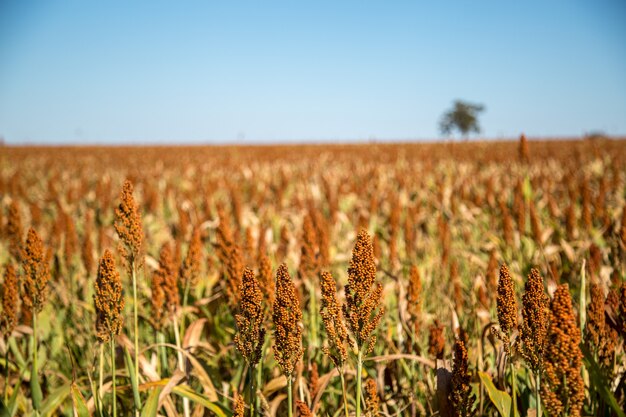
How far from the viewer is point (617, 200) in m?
5.99

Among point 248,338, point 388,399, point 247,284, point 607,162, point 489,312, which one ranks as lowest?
point 388,399

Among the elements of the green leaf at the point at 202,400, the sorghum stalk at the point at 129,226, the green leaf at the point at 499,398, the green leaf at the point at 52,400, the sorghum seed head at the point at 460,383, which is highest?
the sorghum stalk at the point at 129,226

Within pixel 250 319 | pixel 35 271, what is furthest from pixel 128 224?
pixel 250 319

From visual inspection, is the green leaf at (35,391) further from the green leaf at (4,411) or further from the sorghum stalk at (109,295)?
the sorghum stalk at (109,295)

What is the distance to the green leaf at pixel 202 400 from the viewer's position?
1539 mm

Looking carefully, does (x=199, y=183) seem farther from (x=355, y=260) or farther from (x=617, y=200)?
Result: (x=355, y=260)

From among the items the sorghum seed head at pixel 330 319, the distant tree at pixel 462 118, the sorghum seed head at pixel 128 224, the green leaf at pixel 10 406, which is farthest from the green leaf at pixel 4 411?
the distant tree at pixel 462 118

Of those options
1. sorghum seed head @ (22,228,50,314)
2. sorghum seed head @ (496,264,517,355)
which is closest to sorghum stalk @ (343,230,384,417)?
sorghum seed head @ (496,264,517,355)

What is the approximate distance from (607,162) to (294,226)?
32.1 ft

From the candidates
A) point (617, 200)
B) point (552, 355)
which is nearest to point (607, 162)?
point (617, 200)

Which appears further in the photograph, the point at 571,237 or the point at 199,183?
the point at 199,183

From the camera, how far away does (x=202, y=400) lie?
1.56m

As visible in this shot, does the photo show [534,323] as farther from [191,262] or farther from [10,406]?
[10,406]

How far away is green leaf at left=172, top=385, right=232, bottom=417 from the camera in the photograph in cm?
154
